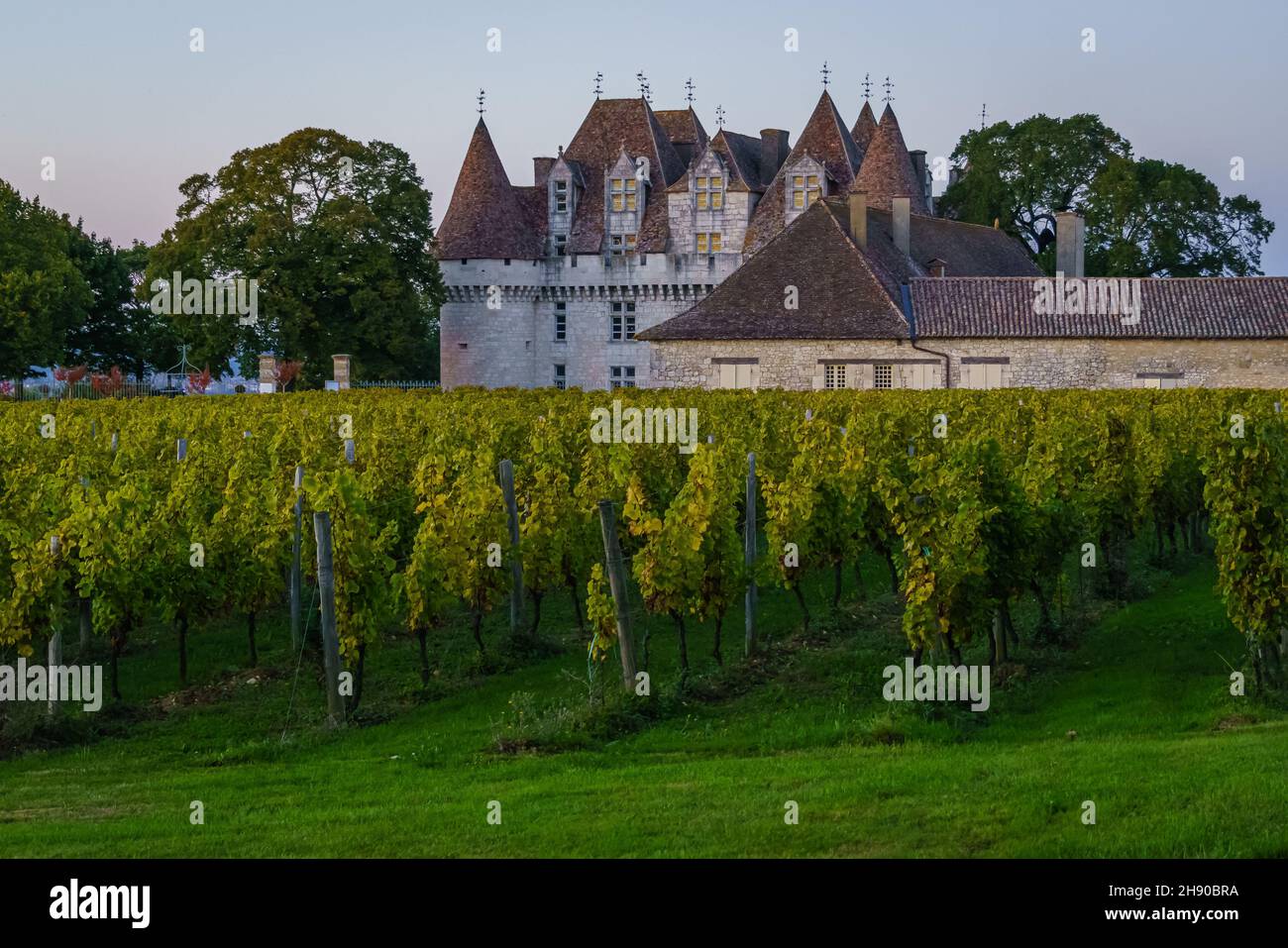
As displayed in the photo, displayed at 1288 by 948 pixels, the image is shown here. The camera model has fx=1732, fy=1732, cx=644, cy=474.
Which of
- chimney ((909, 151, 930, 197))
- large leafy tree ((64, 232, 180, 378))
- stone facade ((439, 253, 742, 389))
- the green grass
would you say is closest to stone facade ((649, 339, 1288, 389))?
stone facade ((439, 253, 742, 389))

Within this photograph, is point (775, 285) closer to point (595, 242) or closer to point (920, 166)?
point (595, 242)

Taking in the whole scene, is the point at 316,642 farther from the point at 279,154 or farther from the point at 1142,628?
the point at 279,154

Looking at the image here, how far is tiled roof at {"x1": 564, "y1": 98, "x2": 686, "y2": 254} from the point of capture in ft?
205

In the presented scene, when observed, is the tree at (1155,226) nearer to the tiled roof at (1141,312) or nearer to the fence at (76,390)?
→ the tiled roof at (1141,312)

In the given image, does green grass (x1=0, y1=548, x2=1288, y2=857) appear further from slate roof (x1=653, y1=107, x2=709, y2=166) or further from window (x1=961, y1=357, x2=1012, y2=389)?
slate roof (x1=653, y1=107, x2=709, y2=166)

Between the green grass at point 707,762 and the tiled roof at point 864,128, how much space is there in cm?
5126

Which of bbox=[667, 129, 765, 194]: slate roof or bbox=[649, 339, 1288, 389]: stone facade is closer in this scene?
bbox=[649, 339, 1288, 389]: stone facade

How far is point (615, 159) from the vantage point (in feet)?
205

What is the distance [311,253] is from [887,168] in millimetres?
19323

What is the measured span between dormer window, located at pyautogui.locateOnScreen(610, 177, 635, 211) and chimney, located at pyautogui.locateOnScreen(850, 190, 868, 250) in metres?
16.0

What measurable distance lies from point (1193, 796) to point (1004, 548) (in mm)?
4360

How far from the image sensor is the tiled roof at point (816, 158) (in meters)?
60.2

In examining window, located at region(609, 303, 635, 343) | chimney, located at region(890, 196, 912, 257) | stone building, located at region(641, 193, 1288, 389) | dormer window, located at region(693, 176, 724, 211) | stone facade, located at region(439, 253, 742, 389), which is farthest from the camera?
window, located at region(609, 303, 635, 343)

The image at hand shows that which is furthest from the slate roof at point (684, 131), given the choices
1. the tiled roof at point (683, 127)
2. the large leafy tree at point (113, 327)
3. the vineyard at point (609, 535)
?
the vineyard at point (609, 535)
